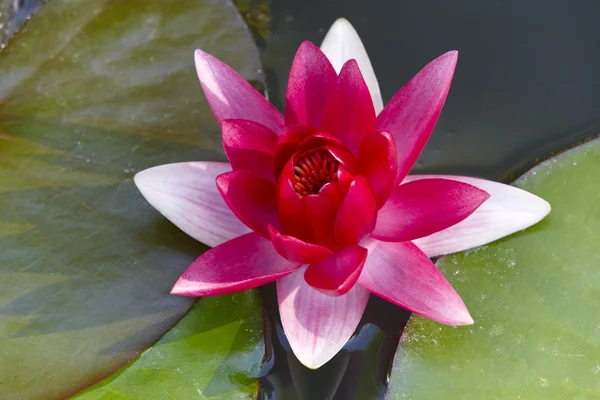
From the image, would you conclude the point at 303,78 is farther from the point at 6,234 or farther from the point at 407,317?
the point at 6,234

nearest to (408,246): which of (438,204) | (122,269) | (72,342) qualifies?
(438,204)

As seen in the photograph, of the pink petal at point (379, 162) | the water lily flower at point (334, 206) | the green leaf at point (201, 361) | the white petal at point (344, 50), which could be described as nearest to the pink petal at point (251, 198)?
the water lily flower at point (334, 206)

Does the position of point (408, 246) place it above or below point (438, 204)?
below

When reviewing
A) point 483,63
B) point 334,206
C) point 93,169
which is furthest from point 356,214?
point 483,63

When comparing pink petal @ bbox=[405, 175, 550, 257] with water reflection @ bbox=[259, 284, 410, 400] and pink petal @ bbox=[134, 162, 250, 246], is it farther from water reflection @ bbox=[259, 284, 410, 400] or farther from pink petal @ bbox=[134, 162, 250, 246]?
pink petal @ bbox=[134, 162, 250, 246]

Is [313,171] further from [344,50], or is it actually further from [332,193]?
[344,50]

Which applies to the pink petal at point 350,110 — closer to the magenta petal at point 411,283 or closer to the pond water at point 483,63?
the magenta petal at point 411,283

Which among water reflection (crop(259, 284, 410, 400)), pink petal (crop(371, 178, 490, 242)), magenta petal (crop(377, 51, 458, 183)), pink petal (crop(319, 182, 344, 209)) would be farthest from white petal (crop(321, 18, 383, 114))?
water reflection (crop(259, 284, 410, 400))
